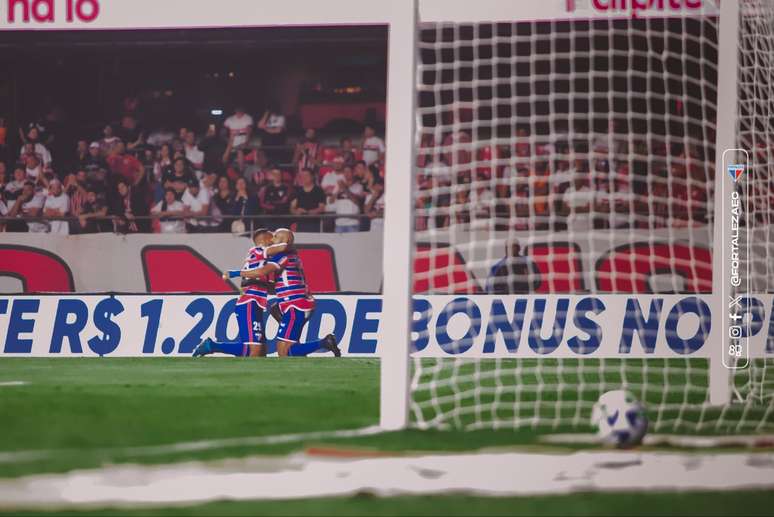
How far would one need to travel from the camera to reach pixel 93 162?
16.7m

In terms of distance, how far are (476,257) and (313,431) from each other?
7.68 meters

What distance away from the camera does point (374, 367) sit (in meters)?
11.5

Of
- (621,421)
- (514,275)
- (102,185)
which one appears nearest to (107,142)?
(102,185)

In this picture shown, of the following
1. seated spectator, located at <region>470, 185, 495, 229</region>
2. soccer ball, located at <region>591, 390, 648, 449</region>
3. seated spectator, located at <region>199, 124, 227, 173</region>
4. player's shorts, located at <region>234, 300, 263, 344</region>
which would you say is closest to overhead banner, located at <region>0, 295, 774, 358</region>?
player's shorts, located at <region>234, 300, 263, 344</region>

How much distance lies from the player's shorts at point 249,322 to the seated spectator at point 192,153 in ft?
13.1

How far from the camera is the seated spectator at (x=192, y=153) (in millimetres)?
16797

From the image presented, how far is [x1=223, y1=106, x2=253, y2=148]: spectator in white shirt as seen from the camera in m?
17.2

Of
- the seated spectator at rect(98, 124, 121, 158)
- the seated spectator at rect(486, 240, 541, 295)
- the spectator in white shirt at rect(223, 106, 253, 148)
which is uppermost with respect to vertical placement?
the spectator in white shirt at rect(223, 106, 253, 148)

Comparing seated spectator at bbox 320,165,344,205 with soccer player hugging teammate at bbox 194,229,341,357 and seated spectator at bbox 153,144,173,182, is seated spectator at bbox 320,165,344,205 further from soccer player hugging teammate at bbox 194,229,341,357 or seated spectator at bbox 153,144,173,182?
soccer player hugging teammate at bbox 194,229,341,357

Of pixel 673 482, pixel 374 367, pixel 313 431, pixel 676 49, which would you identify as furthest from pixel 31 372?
pixel 676 49

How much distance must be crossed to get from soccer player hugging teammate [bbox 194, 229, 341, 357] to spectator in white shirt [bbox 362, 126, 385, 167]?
10.5 ft

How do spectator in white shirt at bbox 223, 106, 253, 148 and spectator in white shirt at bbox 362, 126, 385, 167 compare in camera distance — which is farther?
spectator in white shirt at bbox 223, 106, 253, 148

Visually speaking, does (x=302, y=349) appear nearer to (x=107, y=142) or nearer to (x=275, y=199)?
(x=275, y=199)

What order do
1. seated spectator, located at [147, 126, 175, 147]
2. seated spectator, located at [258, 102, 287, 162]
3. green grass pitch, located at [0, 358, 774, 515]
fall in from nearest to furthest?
green grass pitch, located at [0, 358, 774, 515] < seated spectator, located at [258, 102, 287, 162] < seated spectator, located at [147, 126, 175, 147]
